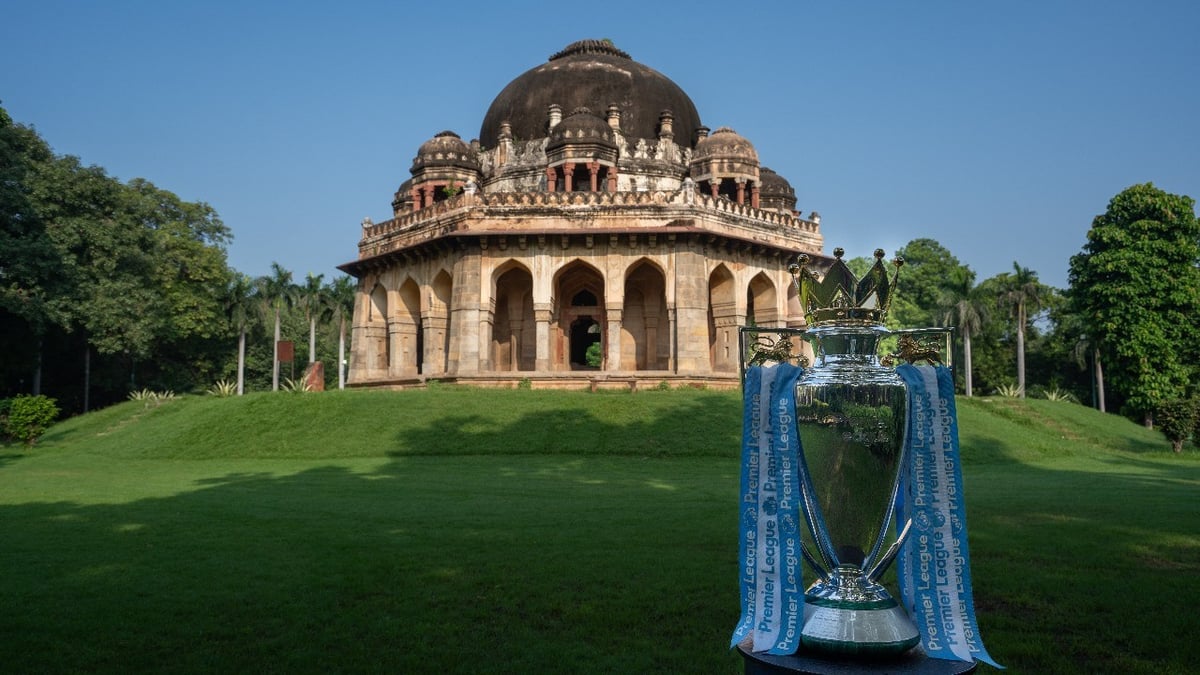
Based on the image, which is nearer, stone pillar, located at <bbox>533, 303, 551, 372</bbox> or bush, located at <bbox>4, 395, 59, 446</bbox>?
bush, located at <bbox>4, 395, 59, 446</bbox>

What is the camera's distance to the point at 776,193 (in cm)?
3303

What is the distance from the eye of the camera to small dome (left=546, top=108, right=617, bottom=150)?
27.3 meters

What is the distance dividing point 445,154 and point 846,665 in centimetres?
2870

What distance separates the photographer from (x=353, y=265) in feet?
103

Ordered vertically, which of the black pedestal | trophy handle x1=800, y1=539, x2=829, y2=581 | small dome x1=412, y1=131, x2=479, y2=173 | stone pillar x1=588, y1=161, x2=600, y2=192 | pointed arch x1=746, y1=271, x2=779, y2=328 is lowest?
the black pedestal

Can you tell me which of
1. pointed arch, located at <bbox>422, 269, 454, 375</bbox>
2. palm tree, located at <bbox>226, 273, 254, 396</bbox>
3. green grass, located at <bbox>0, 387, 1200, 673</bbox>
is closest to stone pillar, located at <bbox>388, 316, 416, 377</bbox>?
pointed arch, located at <bbox>422, 269, 454, 375</bbox>

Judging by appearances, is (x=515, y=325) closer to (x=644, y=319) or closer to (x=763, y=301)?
(x=644, y=319)

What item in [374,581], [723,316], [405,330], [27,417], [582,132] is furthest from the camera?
[405,330]

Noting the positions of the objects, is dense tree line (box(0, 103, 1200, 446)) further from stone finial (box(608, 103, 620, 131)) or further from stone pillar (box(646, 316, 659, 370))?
stone finial (box(608, 103, 620, 131))

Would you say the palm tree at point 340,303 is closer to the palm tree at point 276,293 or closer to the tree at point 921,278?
the palm tree at point 276,293

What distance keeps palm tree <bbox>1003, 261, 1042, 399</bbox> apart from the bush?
36.6 m

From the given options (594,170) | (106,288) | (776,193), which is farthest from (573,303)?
(106,288)

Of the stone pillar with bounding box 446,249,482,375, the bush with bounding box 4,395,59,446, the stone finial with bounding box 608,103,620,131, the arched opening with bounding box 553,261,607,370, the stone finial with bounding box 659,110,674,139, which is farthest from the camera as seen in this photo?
the stone finial with bounding box 659,110,674,139

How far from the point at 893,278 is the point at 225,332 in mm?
42981
